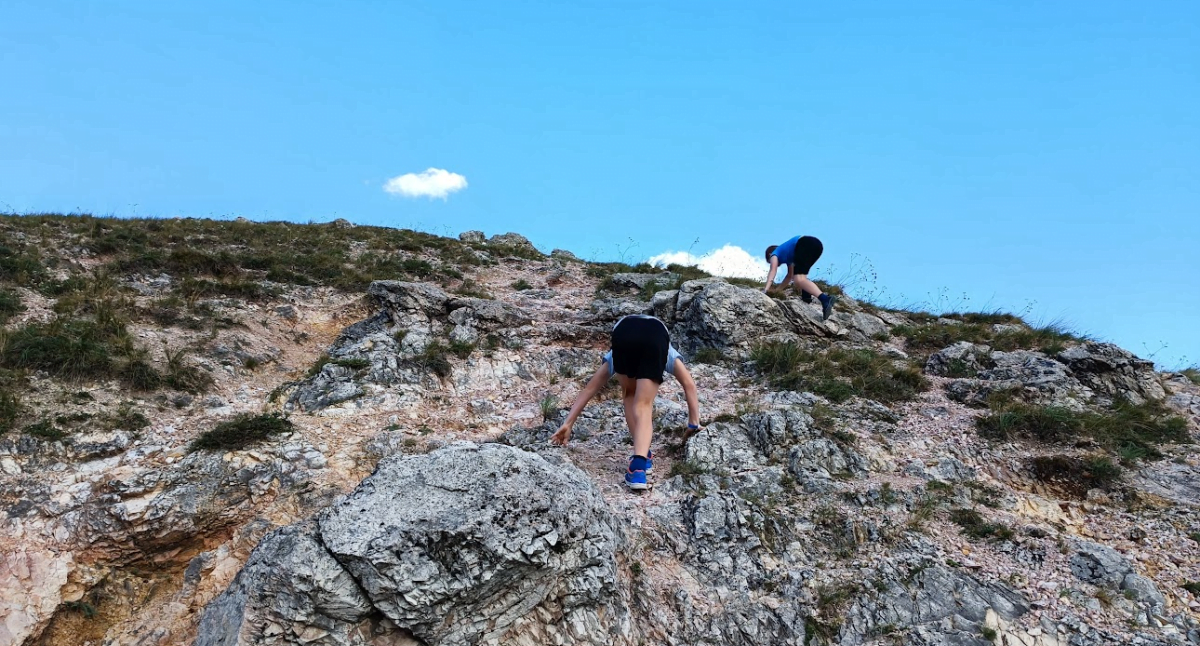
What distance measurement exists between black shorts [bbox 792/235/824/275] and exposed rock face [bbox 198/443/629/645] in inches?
342

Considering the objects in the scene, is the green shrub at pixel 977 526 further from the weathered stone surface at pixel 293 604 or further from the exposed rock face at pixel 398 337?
the exposed rock face at pixel 398 337

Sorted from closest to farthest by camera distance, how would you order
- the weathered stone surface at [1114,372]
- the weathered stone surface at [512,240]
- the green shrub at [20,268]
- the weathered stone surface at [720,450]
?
the weathered stone surface at [720,450], the weathered stone surface at [1114,372], the green shrub at [20,268], the weathered stone surface at [512,240]

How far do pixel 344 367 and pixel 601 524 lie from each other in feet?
18.8

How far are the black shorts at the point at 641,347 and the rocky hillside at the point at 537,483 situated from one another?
55.6 inches

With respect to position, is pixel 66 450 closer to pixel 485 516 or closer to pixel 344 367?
pixel 344 367

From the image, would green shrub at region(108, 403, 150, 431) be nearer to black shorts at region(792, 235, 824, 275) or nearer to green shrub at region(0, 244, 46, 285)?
green shrub at region(0, 244, 46, 285)

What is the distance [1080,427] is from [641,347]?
22.3 ft

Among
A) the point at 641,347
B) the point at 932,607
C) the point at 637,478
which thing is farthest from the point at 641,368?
the point at 932,607

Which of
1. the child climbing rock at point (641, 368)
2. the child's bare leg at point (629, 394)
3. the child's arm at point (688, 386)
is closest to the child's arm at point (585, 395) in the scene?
the child climbing rock at point (641, 368)

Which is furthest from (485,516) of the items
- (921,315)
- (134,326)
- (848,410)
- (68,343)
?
(921,315)

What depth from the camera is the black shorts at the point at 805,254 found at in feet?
41.8

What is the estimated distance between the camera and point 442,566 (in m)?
5.21

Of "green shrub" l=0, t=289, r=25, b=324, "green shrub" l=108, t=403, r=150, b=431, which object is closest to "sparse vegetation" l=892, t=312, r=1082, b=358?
"green shrub" l=108, t=403, r=150, b=431

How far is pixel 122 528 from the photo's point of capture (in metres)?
6.36
